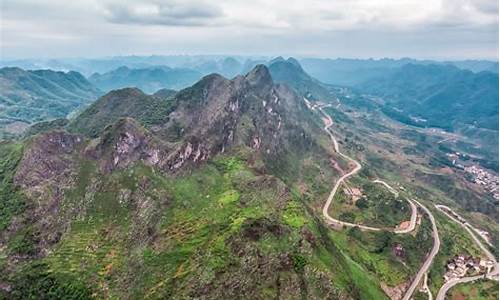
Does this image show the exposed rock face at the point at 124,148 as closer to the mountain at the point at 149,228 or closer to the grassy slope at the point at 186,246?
the mountain at the point at 149,228

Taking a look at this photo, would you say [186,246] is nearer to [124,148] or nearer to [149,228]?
[149,228]

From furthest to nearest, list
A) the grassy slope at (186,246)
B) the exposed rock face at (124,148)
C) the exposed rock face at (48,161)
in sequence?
the exposed rock face at (124,148) → the exposed rock face at (48,161) → the grassy slope at (186,246)

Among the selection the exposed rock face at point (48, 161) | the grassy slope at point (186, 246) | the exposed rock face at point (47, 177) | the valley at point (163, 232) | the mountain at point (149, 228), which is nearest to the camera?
the grassy slope at point (186, 246)

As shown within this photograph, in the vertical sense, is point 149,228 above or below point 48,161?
below

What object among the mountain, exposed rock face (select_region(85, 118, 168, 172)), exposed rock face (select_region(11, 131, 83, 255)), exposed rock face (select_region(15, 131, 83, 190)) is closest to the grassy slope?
the mountain

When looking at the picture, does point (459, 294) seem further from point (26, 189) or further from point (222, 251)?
point (26, 189)

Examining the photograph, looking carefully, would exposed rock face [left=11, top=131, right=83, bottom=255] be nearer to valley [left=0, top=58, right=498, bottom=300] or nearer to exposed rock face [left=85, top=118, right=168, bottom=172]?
valley [left=0, top=58, right=498, bottom=300]

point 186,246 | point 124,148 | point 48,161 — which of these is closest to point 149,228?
point 186,246

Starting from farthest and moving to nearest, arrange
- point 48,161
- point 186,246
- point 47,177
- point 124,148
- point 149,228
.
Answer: point 124,148 → point 48,161 → point 47,177 → point 149,228 → point 186,246

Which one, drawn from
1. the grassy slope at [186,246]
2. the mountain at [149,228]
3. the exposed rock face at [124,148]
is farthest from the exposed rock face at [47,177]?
the exposed rock face at [124,148]
